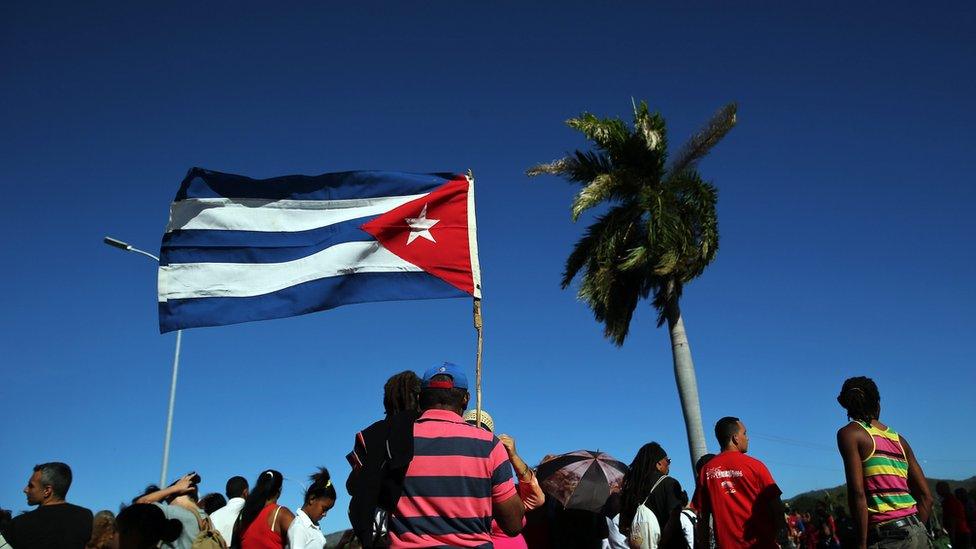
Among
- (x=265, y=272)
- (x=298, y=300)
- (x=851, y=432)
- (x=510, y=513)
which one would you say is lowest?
(x=510, y=513)

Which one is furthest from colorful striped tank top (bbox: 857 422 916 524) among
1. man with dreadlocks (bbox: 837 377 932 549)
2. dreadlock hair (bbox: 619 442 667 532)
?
dreadlock hair (bbox: 619 442 667 532)

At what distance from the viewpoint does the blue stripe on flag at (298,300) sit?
21.4ft

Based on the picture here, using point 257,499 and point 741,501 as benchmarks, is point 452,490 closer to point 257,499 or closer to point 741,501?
point 741,501

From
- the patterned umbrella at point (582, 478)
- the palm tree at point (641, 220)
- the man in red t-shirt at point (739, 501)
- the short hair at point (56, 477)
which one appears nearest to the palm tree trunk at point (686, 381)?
the palm tree at point (641, 220)

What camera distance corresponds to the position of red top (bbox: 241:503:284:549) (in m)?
6.59

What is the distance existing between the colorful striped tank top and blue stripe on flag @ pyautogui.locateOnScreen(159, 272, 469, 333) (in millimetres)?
3535

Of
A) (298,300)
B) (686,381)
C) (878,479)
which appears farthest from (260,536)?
(686,381)

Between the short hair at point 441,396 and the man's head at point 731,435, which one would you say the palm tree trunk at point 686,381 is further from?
the short hair at point 441,396

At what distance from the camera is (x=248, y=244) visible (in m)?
6.95

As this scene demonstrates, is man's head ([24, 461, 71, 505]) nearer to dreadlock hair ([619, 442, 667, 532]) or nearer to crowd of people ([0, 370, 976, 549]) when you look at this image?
crowd of people ([0, 370, 976, 549])

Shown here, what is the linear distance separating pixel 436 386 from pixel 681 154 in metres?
15.4

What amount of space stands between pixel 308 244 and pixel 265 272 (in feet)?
1.49

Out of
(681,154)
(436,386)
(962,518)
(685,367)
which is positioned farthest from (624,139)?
(436,386)

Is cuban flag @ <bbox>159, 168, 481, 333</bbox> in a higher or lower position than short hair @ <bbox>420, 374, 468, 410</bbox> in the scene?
higher
